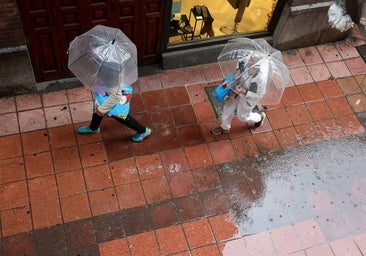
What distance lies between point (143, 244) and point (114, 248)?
0.37 m

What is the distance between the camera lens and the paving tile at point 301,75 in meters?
7.50

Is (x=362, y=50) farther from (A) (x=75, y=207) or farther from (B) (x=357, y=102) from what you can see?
(A) (x=75, y=207)

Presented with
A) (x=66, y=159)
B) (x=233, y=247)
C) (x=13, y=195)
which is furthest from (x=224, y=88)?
(x=13, y=195)

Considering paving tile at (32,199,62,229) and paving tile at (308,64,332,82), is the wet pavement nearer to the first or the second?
paving tile at (32,199,62,229)

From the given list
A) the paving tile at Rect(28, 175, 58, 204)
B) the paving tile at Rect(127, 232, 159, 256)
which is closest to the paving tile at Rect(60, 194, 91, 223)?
the paving tile at Rect(28, 175, 58, 204)

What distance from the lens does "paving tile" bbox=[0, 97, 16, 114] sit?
6444 mm

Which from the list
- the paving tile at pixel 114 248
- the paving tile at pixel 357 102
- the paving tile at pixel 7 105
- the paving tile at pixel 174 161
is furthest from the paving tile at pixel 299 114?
the paving tile at pixel 7 105

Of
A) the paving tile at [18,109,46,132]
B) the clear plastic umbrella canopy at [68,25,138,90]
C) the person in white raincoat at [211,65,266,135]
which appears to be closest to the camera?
the clear plastic umbrella canopy at [68,25,138,90]

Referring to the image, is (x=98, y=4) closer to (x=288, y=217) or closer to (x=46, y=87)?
(x=46, y=87)

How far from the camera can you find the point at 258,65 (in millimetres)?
5320

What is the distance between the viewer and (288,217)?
6.09m

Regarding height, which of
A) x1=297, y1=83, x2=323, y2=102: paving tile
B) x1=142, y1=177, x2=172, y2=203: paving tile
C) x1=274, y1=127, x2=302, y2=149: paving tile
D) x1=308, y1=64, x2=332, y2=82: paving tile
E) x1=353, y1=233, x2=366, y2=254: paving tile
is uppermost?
x1=308, y1=64, x2=332, y2=82: paving tile

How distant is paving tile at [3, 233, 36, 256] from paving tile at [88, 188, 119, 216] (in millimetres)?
861

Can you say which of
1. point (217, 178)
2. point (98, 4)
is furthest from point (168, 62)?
point (217, 178)
